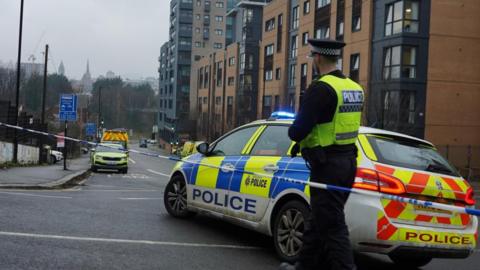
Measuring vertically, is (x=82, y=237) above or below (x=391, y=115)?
below

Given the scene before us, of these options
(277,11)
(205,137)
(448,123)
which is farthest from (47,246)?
(205,137)

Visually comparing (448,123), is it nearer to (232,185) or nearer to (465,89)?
(465,89)

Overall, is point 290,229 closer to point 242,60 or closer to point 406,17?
point 406,17

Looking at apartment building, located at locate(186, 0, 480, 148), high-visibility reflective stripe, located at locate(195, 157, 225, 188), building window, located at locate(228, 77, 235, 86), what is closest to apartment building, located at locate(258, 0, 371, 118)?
apartment building, located at locate(186, 0, 480, 148)

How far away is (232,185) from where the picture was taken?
738 centimetres

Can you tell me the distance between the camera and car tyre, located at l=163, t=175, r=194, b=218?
8.68 metres

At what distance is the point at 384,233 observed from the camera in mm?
5578

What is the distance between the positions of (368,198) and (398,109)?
99.2 feet

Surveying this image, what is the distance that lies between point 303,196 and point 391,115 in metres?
29.6

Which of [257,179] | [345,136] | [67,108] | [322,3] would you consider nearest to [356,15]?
[322,3]

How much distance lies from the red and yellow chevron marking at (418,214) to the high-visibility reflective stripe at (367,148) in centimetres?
51

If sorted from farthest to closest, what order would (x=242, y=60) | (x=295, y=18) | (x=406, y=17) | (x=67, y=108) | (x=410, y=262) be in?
1. (x=242, y=60)
2. (x=295, y=18)
3. (x=406, y=17)
4. (x=67, y=108)
5. (x=410, y=262)

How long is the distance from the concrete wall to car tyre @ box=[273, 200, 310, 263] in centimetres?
1700

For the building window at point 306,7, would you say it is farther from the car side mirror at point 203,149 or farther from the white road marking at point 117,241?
the white road marking at point 117,241
